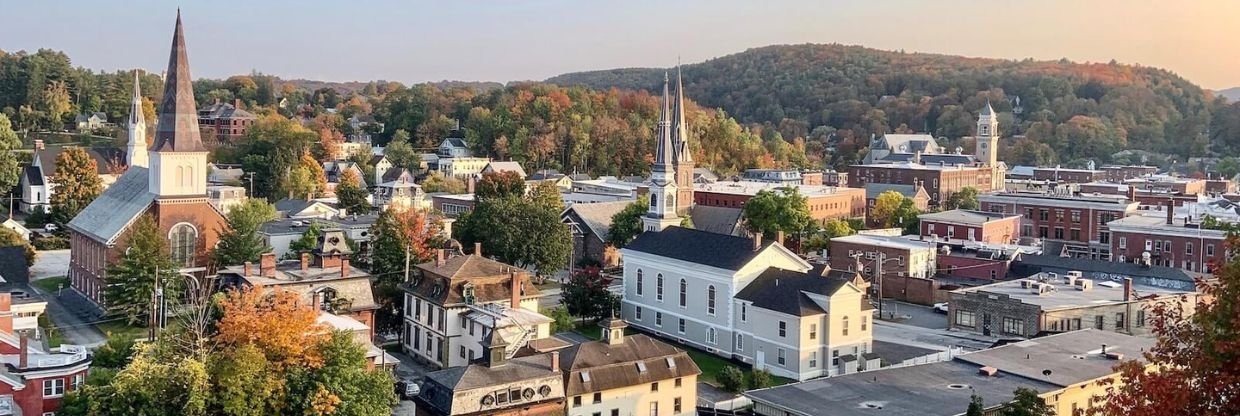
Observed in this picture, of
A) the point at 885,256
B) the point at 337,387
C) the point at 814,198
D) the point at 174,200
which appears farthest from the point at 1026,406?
the point at 814,198

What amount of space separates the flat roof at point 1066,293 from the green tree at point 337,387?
2696 centimetres

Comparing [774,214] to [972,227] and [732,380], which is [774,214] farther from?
[732,380]

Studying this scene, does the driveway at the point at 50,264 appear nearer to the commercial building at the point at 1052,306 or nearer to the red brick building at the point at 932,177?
the commercial building at the point at 1052,306

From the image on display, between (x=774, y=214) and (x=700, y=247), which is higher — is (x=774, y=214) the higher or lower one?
the higher one

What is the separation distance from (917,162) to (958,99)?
69.7 meters

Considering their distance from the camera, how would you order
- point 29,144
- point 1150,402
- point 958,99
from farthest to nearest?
1. point 958,99
2. point 29,144
3. point 1150,402

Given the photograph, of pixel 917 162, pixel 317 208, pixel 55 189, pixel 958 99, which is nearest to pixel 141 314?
pixel 317 208

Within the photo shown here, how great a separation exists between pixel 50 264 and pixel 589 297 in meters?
30.8

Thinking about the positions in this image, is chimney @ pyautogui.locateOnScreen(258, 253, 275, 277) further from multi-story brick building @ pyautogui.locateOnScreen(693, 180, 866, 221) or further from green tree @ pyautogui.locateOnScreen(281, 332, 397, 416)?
multi-story brick building @ pyautogui.locateOnScreen(693, 180, 866, 221)

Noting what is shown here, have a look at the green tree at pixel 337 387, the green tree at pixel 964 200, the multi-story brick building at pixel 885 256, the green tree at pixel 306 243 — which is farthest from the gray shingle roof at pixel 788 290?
the green tree at pixel 964 200

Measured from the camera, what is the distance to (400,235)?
1812 inches

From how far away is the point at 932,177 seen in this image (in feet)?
292

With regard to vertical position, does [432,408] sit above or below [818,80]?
below

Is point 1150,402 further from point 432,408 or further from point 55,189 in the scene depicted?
point 55,189
